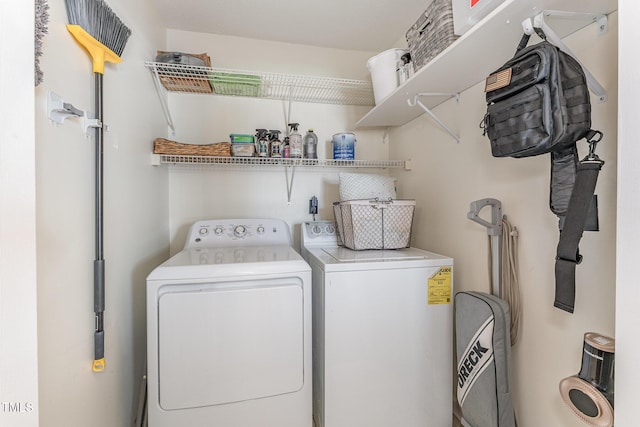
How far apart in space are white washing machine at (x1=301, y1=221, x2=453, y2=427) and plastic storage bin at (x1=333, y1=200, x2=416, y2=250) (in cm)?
24

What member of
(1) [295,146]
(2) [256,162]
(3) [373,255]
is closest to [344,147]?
(1) [295,146]

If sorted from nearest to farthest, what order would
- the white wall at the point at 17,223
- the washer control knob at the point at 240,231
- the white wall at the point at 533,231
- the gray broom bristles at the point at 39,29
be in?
the white wall at the point at 17,223 < the gray broom bristles at the point at 39,29 < the white wall at the point at 533,231 < the washer control knob at the point at 240,231

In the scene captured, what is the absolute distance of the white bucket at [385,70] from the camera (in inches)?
61.8

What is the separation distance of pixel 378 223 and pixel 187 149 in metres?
1.29

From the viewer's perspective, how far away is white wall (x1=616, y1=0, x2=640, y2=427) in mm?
606

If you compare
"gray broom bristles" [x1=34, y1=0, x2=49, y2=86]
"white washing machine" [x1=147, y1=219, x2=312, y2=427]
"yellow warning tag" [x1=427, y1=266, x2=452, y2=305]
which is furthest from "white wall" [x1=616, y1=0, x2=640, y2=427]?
"gray broom bristles" [x1=34, y1=0, x2=49, y2=86]

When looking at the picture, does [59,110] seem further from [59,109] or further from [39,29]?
[39,29]

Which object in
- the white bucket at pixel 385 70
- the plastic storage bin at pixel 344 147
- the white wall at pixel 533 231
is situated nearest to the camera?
the white wall at pixel 533 231

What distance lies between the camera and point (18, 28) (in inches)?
23.6

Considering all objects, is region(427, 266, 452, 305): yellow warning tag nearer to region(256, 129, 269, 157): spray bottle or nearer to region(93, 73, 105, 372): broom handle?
region(256, 129, 269, 157): spray bottle

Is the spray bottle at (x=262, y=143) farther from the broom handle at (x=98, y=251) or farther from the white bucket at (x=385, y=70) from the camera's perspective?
the broom handle at (x=98, y=251)

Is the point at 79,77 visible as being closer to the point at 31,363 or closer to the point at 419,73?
the point at 31,363

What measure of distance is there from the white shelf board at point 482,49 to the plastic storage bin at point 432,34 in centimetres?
8

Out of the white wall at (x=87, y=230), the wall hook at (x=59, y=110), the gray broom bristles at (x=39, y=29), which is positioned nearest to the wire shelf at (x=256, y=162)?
the white wall at (x=87, y=230)
